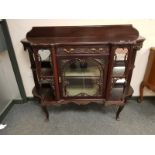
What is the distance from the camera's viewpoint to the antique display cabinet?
4.15ft

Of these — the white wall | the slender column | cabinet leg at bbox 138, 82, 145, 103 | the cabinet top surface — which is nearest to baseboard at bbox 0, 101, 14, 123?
the white wall

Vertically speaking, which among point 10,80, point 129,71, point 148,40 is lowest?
point 10,80

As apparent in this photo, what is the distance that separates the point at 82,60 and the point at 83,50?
10cm

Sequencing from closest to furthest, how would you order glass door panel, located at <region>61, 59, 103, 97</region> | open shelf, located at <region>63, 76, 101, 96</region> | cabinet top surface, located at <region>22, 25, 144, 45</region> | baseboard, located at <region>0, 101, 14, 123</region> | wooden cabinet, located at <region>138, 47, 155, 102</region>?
1. cabinet top surface, located at <region>22, 25, 144, 45</region>
2. glass door panel, located at <region>61, 59, 103, 97</region>
3. open shelf, located at <region>63, 76, 101, 96</region>
4. wooden cabinet, located at <region>138, 47, 155, 102</region>
5. baseboard, located at <region>0, 101, 14, 123</region>

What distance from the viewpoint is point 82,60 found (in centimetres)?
135

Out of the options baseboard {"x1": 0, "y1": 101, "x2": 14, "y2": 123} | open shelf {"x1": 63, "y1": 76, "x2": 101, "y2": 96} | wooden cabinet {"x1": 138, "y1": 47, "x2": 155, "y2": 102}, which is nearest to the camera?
open shelf {"x1": 63, "y1": 76, "x2": 101, "y2": 96}

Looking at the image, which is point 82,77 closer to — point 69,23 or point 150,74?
point 69,23

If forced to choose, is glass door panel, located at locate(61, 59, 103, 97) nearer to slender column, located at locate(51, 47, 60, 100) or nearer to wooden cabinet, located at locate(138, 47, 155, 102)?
slender column, located at locate(51, 47, 60, 100)

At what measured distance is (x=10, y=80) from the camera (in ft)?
6.37

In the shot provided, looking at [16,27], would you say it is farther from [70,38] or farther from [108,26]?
[108,26]

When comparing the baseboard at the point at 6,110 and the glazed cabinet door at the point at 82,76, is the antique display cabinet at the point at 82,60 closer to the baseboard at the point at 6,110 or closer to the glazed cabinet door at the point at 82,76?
the glazed cabinet door at the point at 82,76

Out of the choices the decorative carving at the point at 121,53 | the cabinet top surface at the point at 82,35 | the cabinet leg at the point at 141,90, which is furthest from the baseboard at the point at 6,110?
the cabinet leg at the point at 141,90
